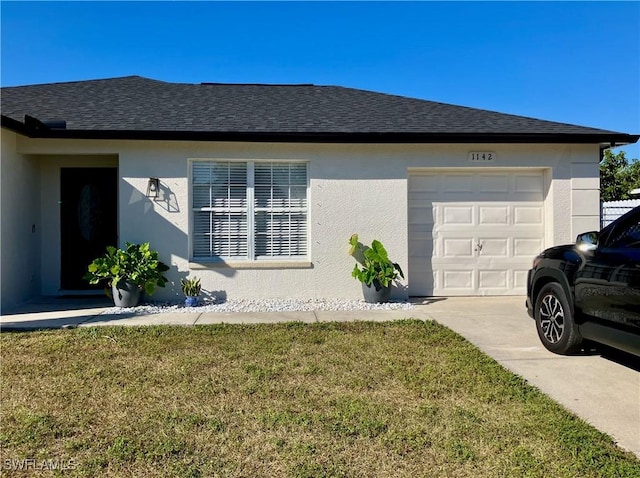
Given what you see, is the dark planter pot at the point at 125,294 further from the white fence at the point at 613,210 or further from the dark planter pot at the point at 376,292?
the white fence at the point at 613,210

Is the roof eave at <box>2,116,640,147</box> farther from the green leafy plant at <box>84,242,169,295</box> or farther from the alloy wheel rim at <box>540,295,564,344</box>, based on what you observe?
the alloy wheel rim at <box>540,295,564,344</box>

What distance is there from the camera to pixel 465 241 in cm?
855

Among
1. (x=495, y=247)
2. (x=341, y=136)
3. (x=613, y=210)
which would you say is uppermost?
(x=341, y=136)

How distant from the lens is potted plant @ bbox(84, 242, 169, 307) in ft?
23.9

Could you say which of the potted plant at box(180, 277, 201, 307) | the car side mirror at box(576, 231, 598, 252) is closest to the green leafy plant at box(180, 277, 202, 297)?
the potted plant at box(180, 277, 201, 307)

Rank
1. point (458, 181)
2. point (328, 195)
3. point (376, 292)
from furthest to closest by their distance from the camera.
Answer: point (458, 181) → point (328, 195) → point (376, 292)

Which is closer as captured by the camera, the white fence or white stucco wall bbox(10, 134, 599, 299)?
white stucco wall bbox(10, 134, 599, 299)

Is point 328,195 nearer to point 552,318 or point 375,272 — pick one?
point 375,272

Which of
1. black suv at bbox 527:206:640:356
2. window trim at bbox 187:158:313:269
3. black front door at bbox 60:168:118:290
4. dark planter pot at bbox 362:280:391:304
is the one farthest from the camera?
black front door at bbox 60:168:118:290

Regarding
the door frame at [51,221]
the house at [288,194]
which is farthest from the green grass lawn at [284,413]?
the door frame at [51,221]

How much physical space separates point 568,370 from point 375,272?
3.65 meters

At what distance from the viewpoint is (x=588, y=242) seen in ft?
15.1

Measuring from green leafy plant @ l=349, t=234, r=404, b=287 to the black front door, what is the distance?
5065mm

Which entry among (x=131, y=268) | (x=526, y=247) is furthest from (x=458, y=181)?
(x=131, y=268)
